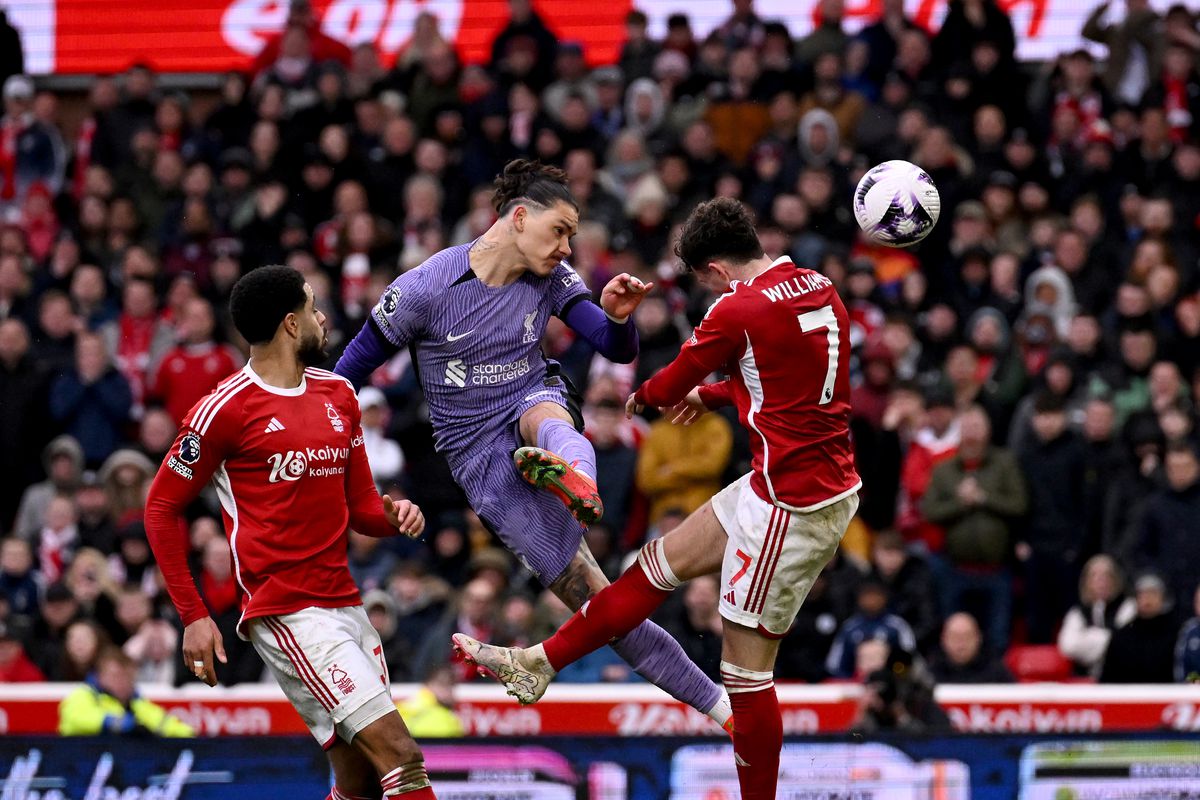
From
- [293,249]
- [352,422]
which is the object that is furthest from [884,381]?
[352,422]

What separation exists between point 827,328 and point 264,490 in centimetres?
235

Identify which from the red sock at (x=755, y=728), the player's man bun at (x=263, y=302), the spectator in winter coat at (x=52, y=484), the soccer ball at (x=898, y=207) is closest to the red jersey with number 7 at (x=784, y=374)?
the soccer ball at (x=898, y=207)

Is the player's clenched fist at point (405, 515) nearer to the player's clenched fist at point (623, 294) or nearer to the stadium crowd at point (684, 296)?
the player's clenched fist at point (623, 294)

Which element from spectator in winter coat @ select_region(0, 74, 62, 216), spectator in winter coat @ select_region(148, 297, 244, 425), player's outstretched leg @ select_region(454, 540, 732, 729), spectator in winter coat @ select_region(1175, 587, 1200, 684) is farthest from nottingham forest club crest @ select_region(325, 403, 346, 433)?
spectator in winter coat @ select_region(0, 74, 62, 216)

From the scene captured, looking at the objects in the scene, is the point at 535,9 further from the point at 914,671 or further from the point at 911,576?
the point at 914,671

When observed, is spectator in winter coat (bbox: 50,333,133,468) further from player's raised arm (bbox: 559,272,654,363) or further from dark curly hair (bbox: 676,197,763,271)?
dark curly hair (bbox: 676,197,763,271)

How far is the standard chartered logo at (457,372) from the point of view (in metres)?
8.55

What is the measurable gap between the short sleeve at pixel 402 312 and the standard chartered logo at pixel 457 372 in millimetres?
239

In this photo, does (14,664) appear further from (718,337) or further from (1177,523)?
(1177,523)

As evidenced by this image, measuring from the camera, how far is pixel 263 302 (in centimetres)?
770

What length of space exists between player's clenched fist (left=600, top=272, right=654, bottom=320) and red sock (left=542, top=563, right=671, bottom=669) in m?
1.08

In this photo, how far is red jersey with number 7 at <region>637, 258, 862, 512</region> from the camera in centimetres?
770

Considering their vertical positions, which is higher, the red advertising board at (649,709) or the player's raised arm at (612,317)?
the player's raised arm at (612,317)

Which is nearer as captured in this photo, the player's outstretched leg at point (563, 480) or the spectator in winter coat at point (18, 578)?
the player's outstretched leg at point (563, 480)
